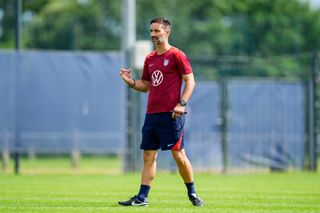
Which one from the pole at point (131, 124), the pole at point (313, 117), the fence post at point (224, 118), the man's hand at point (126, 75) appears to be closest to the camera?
the man's hand at point (126, 75)

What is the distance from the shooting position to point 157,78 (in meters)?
12.3

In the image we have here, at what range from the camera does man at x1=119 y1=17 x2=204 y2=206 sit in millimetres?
12195

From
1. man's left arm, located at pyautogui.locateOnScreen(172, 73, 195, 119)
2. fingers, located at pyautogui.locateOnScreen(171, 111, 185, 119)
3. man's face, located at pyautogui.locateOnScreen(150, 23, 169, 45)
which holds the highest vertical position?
man's face, located at pyautogui.locateOnScreen(150, 23, 169, 45)

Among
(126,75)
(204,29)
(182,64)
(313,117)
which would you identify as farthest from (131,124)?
(204,29)

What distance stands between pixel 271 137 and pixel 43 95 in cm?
588

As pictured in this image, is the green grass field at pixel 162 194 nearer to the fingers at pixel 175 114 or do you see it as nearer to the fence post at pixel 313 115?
the fingers at pixel 175 114

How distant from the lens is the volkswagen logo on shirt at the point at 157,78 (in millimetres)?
12281

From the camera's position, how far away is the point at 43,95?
22.7 meters

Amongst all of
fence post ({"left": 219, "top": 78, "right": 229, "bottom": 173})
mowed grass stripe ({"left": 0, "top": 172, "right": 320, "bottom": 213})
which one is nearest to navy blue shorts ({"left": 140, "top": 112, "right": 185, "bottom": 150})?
mowed grass stripe ({"left": 0, "top": 172, "right": 320, "bottom": 213})

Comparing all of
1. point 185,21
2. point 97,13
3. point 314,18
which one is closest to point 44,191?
point 185,21

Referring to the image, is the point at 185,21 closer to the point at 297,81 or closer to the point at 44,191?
the point at 297,81

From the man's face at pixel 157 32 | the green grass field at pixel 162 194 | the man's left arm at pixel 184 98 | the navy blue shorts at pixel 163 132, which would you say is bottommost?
the green grass field at pixel 162 194

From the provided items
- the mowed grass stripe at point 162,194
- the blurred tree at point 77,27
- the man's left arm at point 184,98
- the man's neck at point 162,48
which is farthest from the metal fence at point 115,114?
the blurred tree at point 77,27

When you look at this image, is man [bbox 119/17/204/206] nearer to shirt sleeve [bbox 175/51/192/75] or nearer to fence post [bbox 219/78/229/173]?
shirt sleeve [bbox 175/51/192/75]
